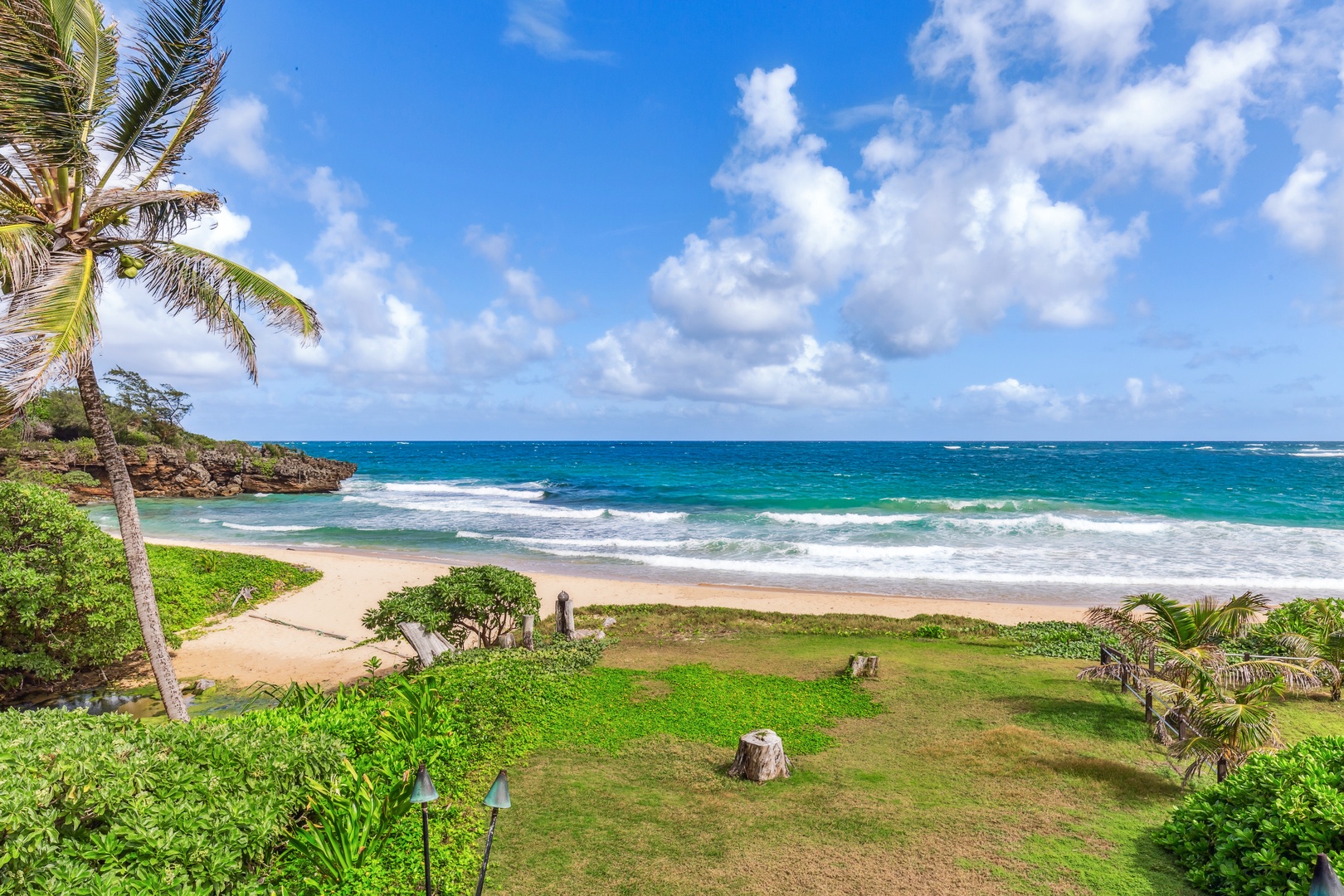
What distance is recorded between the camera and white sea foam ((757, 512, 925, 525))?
34.0 meters

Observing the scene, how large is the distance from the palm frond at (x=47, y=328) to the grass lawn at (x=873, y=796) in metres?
5.87

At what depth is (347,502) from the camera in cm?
4694

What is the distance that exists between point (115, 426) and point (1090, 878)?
6312cm

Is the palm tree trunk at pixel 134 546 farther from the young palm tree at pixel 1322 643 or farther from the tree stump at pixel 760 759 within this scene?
the young palm tree at pixel 1322 643

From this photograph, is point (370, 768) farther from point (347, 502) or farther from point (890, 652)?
point (347, 502)

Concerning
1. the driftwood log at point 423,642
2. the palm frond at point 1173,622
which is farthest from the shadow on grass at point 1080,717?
the driftwood log at point 423,642

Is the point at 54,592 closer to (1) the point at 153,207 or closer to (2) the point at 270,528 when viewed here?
(1) the point at 153,207

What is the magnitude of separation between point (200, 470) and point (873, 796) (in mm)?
58507

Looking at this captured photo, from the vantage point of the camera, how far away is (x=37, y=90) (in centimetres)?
607

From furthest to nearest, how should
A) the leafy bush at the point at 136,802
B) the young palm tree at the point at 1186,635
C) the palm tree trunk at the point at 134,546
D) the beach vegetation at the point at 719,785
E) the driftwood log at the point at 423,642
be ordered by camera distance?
the driftwood log at the point at 423,642 → the young palm tree at the point at 1186,635 → the palm tree trunk at the point at 134,546 → the beach vegetation at the point at 719,785 → the leafy bush at the point at 136,802

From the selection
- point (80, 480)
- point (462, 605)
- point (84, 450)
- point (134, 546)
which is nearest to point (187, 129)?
point (134, 546)

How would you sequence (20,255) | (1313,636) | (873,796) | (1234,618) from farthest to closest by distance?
(1313,636) < (1234,618) < (873,796) < (20,255)

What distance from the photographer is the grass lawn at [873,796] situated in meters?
5.62

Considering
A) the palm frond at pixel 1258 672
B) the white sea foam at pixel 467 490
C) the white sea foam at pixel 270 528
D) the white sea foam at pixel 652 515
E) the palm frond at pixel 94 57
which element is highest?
the palm frond at pixel 94 57
